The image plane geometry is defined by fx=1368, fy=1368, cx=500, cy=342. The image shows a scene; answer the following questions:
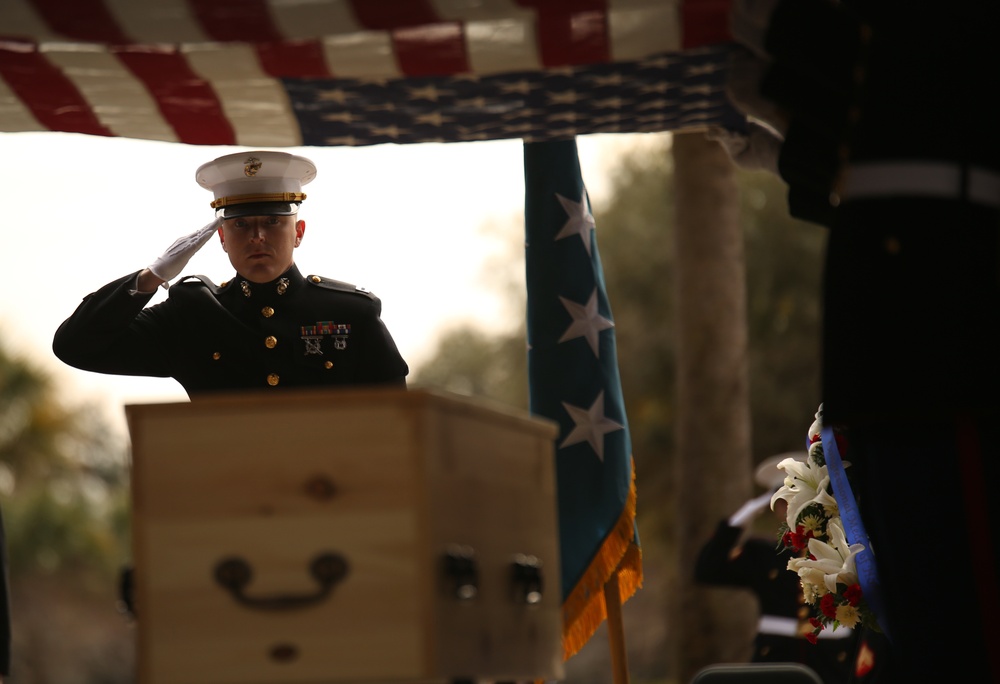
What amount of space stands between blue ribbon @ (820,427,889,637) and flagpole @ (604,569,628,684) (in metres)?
1.14

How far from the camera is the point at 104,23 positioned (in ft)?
10.2

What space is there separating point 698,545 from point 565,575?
461 centimetres

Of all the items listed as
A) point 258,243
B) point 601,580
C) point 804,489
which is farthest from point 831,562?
point 258,243

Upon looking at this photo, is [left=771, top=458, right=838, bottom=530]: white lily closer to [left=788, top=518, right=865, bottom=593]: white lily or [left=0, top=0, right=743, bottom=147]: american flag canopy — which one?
[left=788, top=518, right=865, bottom=593]: white lily

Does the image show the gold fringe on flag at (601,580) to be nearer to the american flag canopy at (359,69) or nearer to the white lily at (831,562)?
the white lily at (831,562)

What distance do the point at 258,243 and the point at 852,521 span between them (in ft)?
6.34

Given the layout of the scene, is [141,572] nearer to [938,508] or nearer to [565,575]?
[938,508]

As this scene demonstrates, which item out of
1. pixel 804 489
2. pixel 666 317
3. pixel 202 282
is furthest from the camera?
pixel 666 317

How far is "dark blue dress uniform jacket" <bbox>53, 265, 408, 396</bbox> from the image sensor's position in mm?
4086

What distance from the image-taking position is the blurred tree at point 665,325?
19.7m

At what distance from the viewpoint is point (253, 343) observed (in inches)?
163

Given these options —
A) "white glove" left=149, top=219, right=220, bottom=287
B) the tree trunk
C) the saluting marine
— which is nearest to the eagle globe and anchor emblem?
the saluting marine

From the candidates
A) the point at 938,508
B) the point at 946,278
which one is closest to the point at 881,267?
the point at 946,278

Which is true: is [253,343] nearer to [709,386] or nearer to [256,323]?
[256,323]
